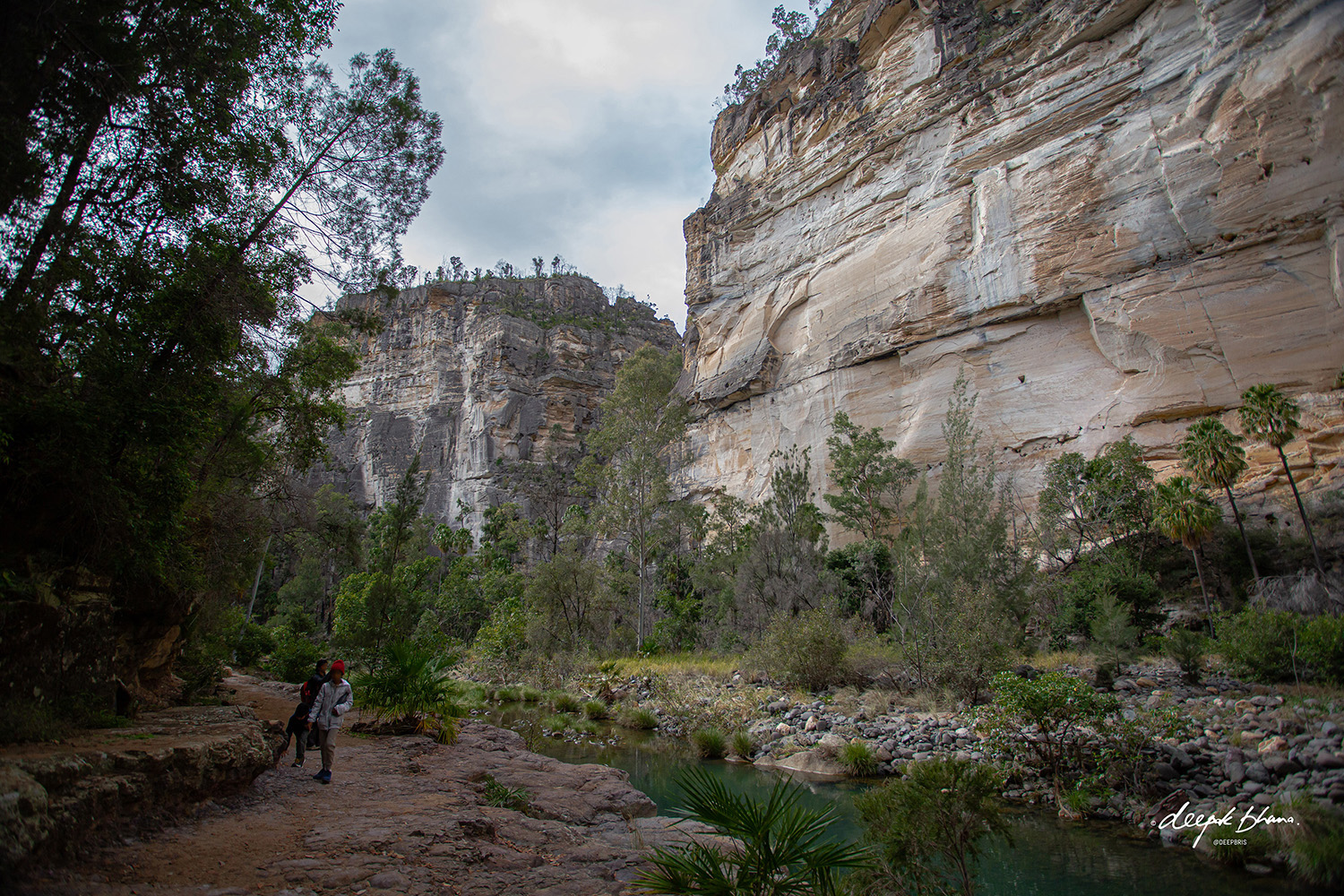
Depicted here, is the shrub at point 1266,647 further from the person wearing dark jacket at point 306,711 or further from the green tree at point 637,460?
the green tree at point 637,460

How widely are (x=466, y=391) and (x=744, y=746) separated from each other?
4608 cm

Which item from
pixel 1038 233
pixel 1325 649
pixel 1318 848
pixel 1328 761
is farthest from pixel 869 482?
pixel 1318 848

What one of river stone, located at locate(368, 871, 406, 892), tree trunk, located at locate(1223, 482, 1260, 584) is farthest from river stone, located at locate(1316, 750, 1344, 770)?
tree trunk, located at locate(1223, 482, 1260, 584)

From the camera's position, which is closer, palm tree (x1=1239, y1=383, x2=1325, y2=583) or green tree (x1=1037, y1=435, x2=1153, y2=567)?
palm tree (x1=1239, y1=383, x2=1325, y2=583)

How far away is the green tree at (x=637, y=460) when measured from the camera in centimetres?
2641

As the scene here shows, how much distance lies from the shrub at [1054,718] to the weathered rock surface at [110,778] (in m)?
8.61

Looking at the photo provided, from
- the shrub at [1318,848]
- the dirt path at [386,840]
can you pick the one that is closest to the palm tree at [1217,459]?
the shrub at [1318,848]

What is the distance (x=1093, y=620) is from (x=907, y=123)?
25141 millimetres

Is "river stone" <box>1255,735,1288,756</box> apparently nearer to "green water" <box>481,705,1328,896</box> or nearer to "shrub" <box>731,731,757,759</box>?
"green water" <box>481,705,1328,896</box>

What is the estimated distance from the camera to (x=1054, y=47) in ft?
86.8

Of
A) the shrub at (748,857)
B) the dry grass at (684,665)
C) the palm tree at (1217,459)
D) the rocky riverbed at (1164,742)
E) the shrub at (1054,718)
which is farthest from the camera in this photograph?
the dry grass at (684,665)

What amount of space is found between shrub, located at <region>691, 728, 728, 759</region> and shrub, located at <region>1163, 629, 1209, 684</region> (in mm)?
8938

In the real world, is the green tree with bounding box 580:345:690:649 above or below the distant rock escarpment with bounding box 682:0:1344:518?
below

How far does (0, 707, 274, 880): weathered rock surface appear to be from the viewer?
339 cm
